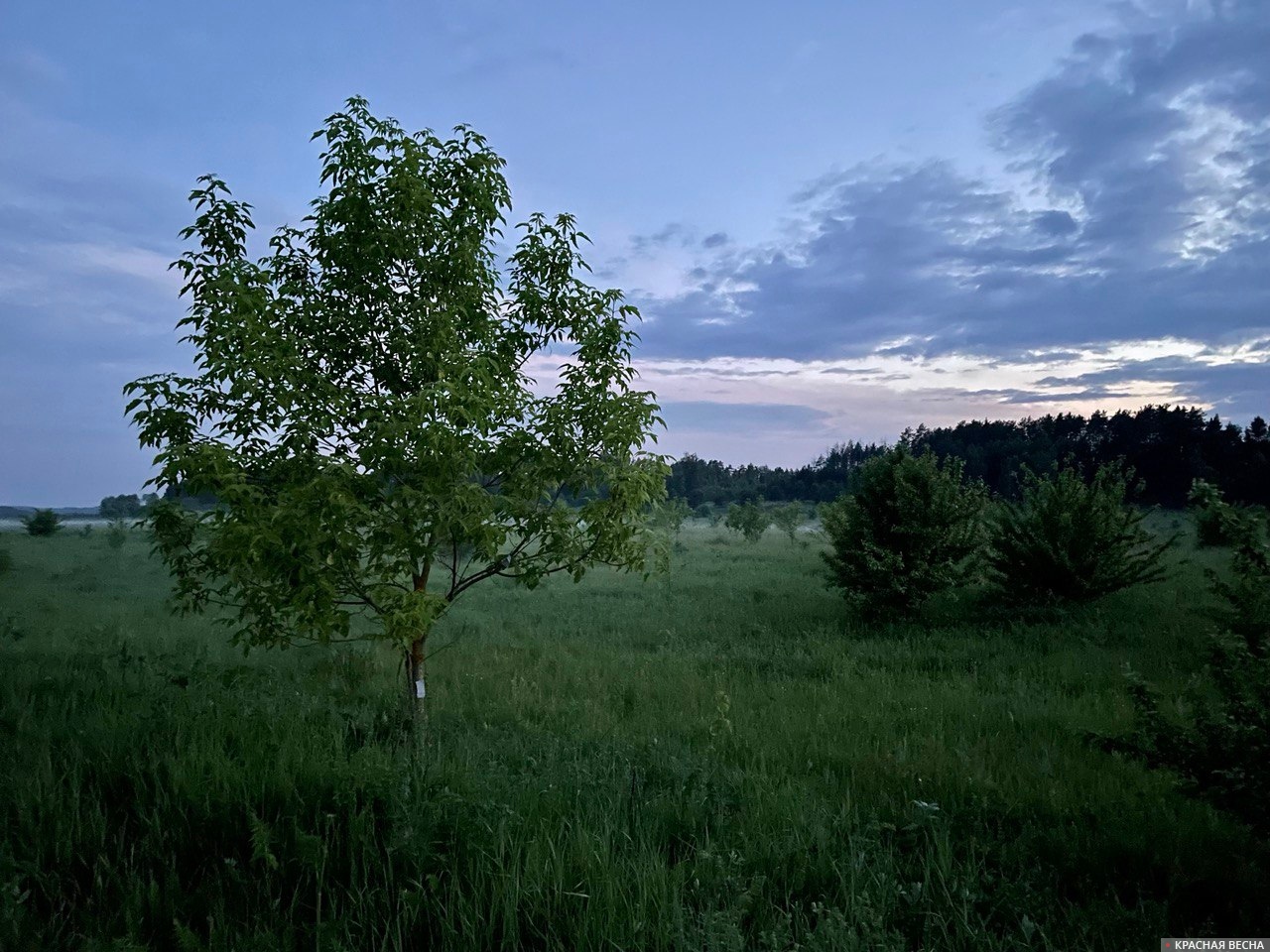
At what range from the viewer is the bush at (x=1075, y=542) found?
528 inches

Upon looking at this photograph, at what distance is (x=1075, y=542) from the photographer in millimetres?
13492

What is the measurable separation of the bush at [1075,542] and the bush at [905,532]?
956 millimetres

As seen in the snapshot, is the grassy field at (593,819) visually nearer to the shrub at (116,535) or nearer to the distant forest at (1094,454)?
the distant forest at (1094,454)

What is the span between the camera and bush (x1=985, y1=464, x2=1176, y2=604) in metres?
13.4

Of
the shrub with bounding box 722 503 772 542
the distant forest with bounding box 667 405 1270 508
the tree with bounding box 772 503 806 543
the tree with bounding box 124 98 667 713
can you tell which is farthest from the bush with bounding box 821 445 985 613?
the tree with bounding box 772 503 806 543

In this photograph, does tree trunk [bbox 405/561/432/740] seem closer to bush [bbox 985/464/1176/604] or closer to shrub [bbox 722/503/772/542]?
bush [bbox 985/464/1176/604]

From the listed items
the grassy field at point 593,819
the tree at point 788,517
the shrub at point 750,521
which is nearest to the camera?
the grassy field at point 593,819

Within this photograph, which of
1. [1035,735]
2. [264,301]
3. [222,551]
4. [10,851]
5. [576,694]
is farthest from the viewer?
[576,694]

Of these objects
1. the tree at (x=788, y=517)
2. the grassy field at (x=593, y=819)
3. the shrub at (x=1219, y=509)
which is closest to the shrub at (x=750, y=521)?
the tree at (x=788, y=517)

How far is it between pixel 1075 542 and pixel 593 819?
12.9m

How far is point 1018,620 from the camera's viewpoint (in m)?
13.2

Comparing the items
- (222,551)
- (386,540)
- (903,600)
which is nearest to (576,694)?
(386,540)

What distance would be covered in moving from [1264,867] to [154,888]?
6011 mm

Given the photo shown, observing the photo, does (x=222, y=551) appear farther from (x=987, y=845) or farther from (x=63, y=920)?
(x=987, y=845)
